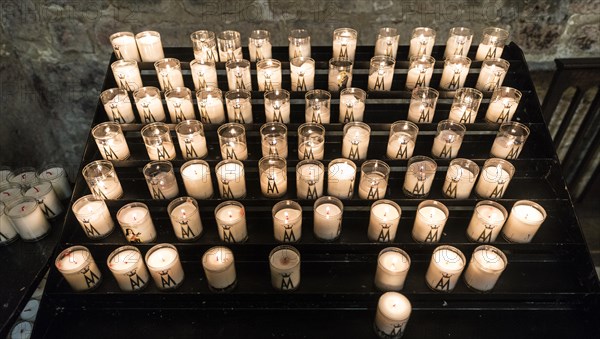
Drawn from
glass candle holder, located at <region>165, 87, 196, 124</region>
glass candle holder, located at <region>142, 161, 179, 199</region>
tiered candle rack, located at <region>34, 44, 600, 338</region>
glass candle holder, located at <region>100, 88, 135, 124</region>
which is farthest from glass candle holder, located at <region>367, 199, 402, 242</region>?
glass candle holder, located at <region>100, 88, 135, 124</region>

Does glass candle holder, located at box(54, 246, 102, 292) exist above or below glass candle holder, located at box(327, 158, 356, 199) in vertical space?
below

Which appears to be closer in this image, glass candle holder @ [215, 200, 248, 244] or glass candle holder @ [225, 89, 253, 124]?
glass candle holder @ [215, 200, 248, 244]

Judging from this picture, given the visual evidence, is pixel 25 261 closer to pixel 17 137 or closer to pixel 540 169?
pixel 17 137

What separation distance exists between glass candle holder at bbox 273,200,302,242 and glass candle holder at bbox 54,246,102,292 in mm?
681

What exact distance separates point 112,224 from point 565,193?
1.82 m

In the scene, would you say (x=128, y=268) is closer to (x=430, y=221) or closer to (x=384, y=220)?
(x=384, y=220)

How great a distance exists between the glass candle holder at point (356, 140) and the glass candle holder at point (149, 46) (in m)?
1.02

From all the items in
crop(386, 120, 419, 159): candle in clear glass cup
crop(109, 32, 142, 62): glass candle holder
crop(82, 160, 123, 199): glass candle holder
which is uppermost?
crop(109, 32, 142, 62): glass candle holder

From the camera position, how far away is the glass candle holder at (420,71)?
216cm

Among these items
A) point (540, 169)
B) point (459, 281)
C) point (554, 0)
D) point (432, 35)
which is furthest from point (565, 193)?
point (554, 0)

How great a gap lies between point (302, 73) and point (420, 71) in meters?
0.55

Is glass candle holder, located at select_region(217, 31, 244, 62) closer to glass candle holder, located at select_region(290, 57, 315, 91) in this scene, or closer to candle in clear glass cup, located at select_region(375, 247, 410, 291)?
glass candle holder, located at select_region(290, 57, 315, 91)

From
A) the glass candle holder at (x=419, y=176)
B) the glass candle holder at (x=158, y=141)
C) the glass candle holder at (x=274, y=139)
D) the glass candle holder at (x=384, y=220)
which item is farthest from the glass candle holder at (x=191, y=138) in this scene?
the glass candle holder at (x=419, y=176)

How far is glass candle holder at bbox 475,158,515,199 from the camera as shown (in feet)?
6.13
